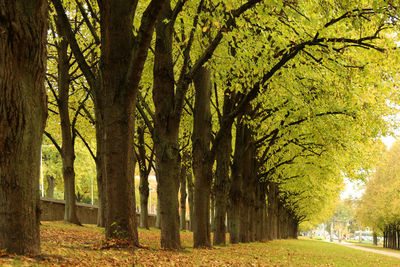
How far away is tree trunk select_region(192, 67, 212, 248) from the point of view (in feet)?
45.7

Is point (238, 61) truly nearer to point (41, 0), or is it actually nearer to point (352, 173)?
point (41, 0)

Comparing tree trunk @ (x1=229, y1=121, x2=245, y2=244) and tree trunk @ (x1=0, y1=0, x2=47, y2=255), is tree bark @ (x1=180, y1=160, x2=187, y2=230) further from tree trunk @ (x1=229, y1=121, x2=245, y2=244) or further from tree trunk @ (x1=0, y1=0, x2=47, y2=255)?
tree trunk @ (x1=0, y1=0, x2=47, y2=255)

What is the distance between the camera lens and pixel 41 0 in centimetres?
633

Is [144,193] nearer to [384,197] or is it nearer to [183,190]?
[183,190]

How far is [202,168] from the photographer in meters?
14.2

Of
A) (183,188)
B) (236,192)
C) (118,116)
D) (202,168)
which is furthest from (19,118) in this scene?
(183,188)

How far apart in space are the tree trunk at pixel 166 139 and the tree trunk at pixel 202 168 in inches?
90.4

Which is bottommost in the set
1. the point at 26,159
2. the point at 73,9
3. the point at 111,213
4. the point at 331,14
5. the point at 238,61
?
the point at 111,213

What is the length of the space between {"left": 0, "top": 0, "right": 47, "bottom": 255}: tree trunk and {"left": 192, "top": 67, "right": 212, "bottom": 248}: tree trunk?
7.94m

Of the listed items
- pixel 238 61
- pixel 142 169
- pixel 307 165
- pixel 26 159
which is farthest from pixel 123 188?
pixel 307 165

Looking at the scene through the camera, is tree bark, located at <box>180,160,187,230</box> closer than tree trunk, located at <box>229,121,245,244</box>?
No

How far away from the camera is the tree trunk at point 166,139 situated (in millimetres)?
11516

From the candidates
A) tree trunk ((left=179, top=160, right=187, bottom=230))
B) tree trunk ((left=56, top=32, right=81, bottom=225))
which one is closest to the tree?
tree trunk ((left=56, top=32, right=81, bottom=225))

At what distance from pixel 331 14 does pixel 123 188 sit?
22.2 feet
